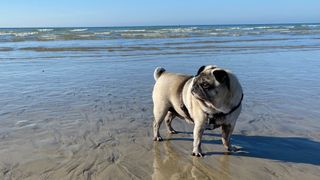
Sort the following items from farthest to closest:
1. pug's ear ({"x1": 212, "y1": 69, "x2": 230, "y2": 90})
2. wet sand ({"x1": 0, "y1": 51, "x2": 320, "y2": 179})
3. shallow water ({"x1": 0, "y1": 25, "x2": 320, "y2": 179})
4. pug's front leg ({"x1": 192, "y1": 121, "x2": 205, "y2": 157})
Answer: pug's front leg ({"x1": 192, "y1": 121, "x2": 205, "y2": 157}) < shallow water ({"x1": 0, "y1": 25, "x2": 320, "y2": 179}) < wet sand ({"x1": 0, "y1": 51, "x2": 320, "y2": 179}) < pug's ear ({"x1": 212, "y1": 69, "x2": 230, "y2": 90})

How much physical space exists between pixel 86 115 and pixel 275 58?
10840mm

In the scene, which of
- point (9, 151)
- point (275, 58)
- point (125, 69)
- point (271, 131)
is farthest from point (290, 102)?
point (275, 58)

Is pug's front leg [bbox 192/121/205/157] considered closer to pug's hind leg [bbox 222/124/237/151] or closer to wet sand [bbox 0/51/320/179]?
wet sand [bbox 0/51/320/179]

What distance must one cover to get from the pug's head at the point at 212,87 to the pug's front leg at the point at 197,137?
49 cm

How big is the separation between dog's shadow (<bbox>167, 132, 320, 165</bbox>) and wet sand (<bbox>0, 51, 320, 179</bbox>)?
0.5 inches

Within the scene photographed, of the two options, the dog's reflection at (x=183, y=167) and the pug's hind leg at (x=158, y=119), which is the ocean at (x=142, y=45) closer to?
the pug's hind leg at (x=158, y=119)

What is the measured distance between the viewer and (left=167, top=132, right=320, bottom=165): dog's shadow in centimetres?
534

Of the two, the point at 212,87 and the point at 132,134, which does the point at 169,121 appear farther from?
the point at 212,87

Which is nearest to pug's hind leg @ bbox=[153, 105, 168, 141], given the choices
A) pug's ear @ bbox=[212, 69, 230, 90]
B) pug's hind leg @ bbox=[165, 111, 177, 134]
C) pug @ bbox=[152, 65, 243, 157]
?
pug @ bbox=[152, 65, 243, 157]

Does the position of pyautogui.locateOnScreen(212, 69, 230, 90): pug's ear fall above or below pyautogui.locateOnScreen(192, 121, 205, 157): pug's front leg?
above

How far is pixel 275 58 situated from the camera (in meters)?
16.3

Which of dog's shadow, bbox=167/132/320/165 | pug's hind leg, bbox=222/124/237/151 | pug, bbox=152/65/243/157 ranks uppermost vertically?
pug, bbox=152/65/243/157

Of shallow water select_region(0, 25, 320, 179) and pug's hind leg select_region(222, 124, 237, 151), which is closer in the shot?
shallow water select_region(0, 25, 320, 179)

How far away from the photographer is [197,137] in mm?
5355
